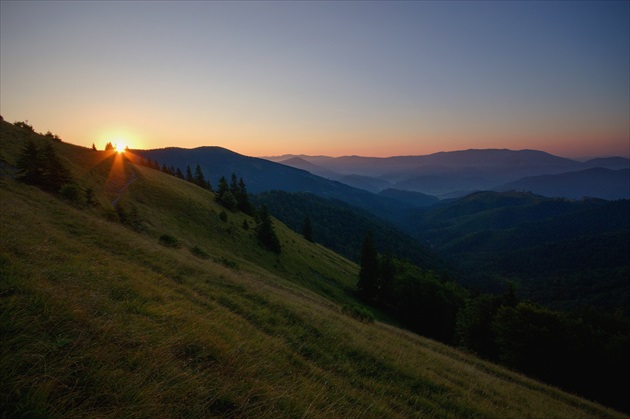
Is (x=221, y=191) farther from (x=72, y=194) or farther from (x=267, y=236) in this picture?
(x=72, y=194)

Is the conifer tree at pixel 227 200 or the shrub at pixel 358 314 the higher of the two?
the conifer tree at pixel 227 200

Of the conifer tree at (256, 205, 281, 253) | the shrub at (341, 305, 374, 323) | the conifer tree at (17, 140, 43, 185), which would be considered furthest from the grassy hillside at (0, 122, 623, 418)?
the conifer tree at (256, 205, 281, 253)

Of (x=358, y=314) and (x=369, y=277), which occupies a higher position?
(x=358, y=314)

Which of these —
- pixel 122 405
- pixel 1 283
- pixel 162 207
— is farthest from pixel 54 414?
pixel 162 207

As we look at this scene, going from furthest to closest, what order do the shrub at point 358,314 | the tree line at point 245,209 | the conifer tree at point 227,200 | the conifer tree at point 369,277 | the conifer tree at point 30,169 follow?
the conifer tree at point 227,200 < the conifer tree at point 369,277 < the tree line at point 245,209 < the conifer tree at point 30,169 < the shrub at point 358,314

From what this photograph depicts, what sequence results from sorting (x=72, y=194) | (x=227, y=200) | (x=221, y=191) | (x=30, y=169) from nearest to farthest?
1. (x=30, y=169)
2. (x=72, y=194)
3. (x=227, y=200)
4. (x=221, y=191)

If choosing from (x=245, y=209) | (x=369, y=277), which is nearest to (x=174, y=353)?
(x=369, y=277)

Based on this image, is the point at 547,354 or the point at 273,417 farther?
the point at 547,354

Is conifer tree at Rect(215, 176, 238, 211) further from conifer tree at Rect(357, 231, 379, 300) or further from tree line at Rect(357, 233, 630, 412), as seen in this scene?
tree line at Rect(357, 233, 630, 412)

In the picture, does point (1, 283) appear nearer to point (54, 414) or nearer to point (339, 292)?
point (54, 414)

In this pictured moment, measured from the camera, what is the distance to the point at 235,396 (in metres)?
4.91

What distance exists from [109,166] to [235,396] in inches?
2387

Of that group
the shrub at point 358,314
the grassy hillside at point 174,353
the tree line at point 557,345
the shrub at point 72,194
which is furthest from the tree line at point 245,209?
the tree line at point 557,345

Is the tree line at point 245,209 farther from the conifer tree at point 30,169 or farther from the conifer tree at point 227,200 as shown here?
the conifer tree at point 30,169
